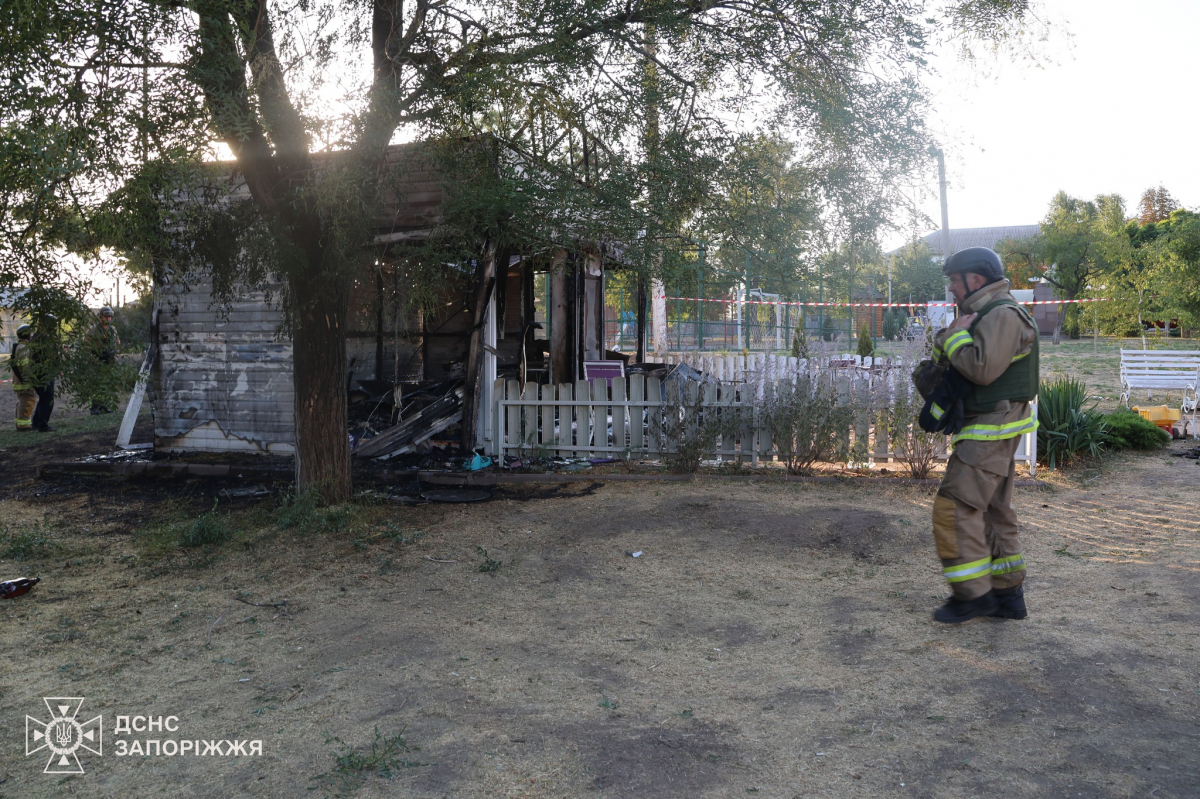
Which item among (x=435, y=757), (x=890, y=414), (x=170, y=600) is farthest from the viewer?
(x=890, y=414)

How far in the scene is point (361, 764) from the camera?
113 inches

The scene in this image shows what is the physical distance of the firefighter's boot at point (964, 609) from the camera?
13.9 feet

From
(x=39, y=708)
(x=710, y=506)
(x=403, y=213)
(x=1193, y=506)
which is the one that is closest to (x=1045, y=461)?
(x=1193, y=506)

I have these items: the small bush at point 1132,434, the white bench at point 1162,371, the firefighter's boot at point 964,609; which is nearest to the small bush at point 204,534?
the firefighter's boot at point 964,609

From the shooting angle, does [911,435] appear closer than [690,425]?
Yes

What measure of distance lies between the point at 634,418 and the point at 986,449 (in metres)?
5.05

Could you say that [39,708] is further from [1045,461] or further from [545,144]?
[1045,461]

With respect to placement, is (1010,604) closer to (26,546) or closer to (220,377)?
(26,546)

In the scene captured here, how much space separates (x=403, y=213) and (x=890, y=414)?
5.72 meters

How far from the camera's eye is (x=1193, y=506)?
6828 mm

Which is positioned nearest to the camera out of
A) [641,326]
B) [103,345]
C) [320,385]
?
[103,345]

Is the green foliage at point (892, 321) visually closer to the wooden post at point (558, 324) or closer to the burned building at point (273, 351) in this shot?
the wooden post at point (558, 324)

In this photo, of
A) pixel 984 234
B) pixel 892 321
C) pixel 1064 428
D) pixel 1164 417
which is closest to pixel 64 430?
pixel 1064 428

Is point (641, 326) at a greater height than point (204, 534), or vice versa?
point (641, 326)
